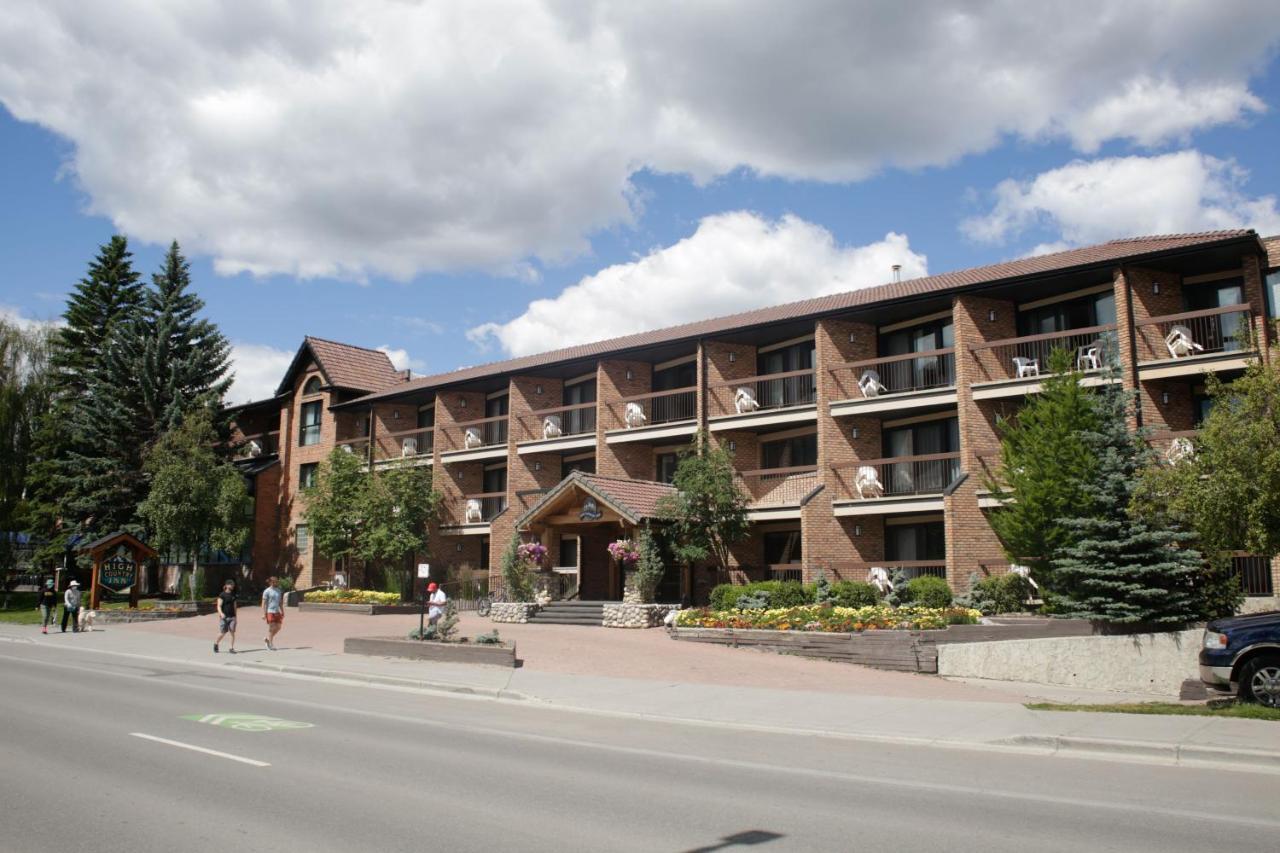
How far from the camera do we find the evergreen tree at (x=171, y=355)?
42.8m

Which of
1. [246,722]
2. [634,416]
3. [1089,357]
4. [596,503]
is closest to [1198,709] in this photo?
[246,722]

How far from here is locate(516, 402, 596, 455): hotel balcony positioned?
34.6 metres

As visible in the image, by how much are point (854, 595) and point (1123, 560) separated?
6960 mm

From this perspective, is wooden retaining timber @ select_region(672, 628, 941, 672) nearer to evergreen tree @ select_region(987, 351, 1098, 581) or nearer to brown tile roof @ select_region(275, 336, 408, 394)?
evergreen tree @ select_region(987, 351, 1098, 581)

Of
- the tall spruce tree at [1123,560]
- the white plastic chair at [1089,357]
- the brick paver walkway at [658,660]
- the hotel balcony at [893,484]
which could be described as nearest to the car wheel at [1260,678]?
the brick paver walkway at [658,660]

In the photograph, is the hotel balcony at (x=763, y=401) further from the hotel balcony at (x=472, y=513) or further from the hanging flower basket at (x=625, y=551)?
the hotel balcony at (x=472, y=513)

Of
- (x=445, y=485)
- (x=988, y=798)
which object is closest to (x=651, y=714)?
(x=988, y=798)

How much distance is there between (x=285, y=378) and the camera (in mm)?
47031

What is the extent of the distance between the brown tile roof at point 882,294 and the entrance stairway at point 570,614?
8825 mm

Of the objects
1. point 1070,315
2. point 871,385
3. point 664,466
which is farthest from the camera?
point 664,466

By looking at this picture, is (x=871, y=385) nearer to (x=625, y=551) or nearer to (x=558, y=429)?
(x=625, y=551)

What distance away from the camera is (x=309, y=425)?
46250mm

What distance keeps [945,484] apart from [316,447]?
29660 mm

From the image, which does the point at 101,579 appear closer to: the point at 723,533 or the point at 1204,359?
the point at 723,533
